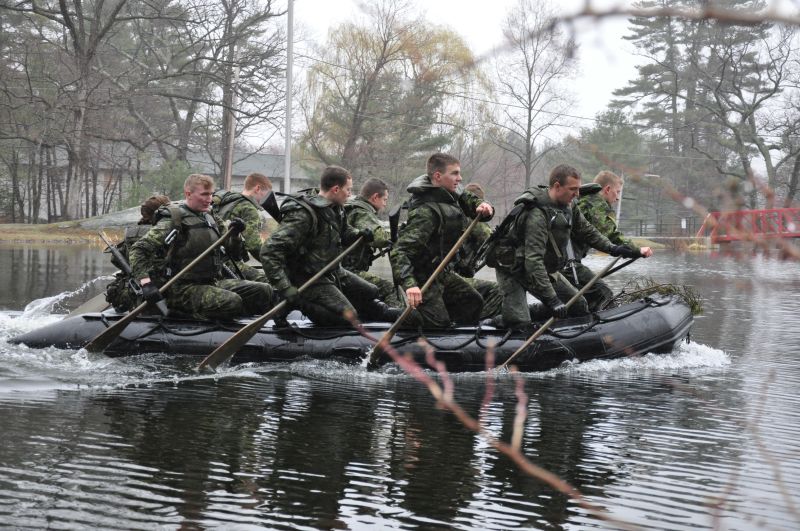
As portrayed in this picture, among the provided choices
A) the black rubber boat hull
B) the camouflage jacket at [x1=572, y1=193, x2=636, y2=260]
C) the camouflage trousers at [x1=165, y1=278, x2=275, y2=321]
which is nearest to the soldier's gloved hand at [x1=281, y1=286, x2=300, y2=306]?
the black rubber boat hull

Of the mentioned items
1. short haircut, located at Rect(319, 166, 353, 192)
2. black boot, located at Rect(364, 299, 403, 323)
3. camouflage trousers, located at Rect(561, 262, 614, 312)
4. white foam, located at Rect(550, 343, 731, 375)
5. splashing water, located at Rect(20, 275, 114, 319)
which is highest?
short haircut, located at Rect(319, 166, 353, 192)

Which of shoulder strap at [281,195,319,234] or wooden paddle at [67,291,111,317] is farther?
wooden paddle at [67,291,111,317]

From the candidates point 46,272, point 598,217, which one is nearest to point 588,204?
point 598,217

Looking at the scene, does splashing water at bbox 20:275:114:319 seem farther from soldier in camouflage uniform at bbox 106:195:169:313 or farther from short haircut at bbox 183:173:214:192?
short haircut at bbox 183:173:214:192

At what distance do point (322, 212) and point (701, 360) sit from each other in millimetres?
4411

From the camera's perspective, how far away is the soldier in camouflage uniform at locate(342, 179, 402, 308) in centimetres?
998

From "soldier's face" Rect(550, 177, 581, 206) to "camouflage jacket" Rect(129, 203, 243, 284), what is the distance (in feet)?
10.6

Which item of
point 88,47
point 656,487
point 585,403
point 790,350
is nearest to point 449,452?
point 656,487

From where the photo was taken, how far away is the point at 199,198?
9539mm

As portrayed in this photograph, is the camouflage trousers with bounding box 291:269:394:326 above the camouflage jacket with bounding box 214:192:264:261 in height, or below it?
below

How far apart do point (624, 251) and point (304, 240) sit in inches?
121

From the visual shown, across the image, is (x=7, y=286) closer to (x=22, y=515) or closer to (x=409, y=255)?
(x=409, y=255)

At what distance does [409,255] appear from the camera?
30.1 feet

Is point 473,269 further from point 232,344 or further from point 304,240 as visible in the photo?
point 232,344
